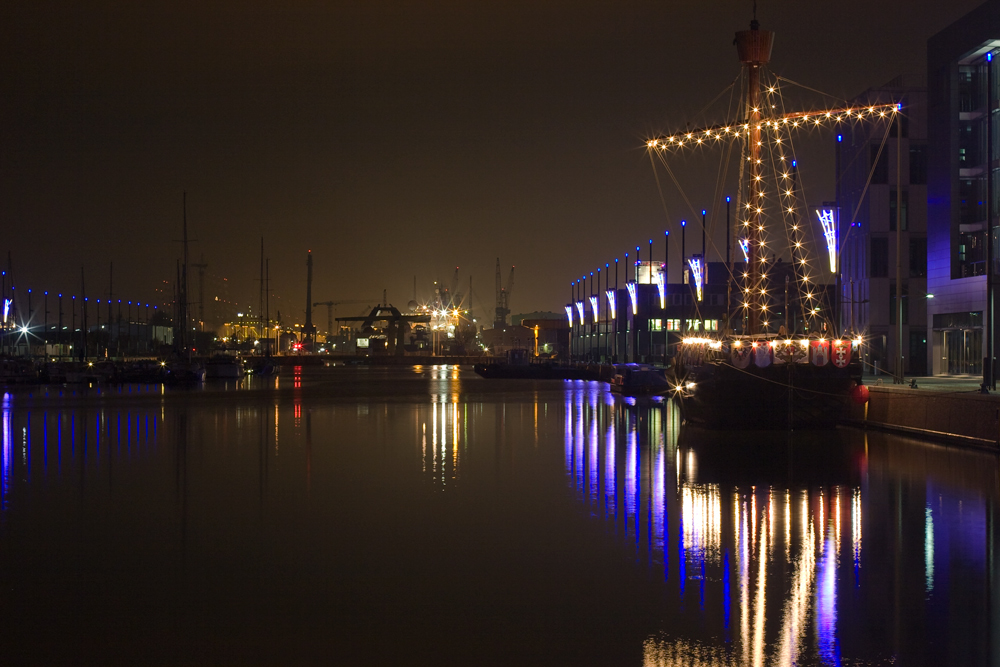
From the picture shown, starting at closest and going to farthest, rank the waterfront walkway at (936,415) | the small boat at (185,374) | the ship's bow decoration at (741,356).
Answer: the waterfront walkway at (936,415) → the ship's bow decoration at (741,356) → the small boat at (185,374)

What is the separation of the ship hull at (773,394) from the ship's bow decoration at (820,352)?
0.55 ft

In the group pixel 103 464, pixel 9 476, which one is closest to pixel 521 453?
pixel 103 464

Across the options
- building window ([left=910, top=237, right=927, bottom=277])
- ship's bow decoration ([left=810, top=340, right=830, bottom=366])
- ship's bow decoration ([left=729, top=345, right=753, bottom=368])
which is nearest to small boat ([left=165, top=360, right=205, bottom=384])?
building window ([left=910, top=237, right=927, bottom=277])

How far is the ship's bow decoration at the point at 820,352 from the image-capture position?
29203 mm

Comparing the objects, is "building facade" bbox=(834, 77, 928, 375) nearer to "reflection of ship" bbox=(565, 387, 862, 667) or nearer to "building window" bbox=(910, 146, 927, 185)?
"building window" bbox=(910, 146, 927, 185)

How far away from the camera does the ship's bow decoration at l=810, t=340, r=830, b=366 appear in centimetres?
2920

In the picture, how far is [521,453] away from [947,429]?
38.5ft

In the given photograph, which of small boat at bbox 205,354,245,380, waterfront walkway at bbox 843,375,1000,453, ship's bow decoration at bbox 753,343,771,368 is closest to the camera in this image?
waterfront walkway at bbox 843,375,1000,453

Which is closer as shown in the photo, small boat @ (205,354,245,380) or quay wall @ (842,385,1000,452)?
quay wall @ (842,385,1000,452)

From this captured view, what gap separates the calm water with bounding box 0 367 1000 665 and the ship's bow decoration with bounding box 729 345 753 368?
380 centimetres

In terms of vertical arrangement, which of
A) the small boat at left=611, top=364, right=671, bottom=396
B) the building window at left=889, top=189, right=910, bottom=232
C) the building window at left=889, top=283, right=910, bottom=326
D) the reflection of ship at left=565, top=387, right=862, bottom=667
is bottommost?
the reflection of ship at left=565, top=387, right=862, bottom=667

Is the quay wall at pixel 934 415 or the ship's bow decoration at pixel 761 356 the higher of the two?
Answer: the ship's bow decoration at pixel 761 356

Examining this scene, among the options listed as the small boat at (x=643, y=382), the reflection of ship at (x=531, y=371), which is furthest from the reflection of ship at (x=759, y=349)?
the reflection of ship at (x=531, y=371)

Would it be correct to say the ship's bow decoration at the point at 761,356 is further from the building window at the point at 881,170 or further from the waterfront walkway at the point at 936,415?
the building window at the point at 881,170
